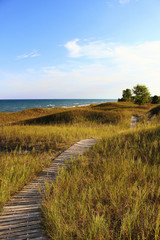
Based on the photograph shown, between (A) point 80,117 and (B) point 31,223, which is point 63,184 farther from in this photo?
(A) point 80,117

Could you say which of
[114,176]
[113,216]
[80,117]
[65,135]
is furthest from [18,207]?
[80,117]

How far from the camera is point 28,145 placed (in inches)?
356

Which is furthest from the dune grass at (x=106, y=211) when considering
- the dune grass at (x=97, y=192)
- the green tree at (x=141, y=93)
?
the green tree at (x=141, y=93)

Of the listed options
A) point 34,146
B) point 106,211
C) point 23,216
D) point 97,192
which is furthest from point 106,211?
point 34,146

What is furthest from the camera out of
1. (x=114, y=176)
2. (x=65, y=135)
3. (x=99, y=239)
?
(x=65, y=135)

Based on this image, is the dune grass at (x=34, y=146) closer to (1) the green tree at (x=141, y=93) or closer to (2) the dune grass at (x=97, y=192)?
(2) the dune grass at (x=97, y=192)

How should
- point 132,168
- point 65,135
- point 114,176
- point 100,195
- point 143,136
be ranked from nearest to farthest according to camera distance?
point 100,195 → point 114,176 → point 132,168 → point 143,136 → point 65,135

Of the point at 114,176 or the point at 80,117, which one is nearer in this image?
the point at 114,176

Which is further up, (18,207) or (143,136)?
(143,136)

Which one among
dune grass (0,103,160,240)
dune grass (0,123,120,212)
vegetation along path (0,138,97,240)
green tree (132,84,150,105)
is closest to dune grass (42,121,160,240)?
dune grass (0,103,160,240)

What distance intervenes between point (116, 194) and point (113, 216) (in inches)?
24.5

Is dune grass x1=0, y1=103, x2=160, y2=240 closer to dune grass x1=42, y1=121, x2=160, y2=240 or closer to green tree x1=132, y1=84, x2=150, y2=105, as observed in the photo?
dune grass x1=42, y1=121, x2=160, y2=240

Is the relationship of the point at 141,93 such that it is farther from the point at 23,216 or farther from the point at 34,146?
the point at 23,216

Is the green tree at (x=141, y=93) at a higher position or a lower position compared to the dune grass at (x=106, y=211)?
higher
